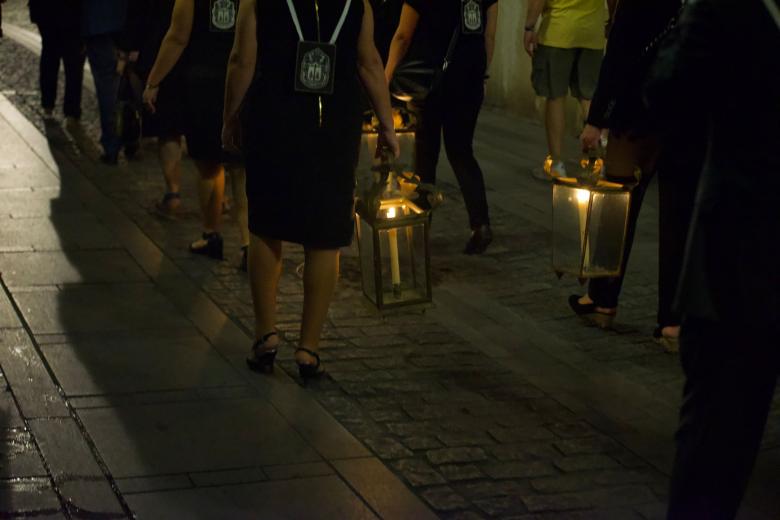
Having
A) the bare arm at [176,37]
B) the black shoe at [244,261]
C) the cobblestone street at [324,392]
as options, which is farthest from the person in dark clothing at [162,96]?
the black shoe at [244,261]

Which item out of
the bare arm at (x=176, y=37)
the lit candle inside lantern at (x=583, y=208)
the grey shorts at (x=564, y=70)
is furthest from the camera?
the grey shorts at (x=564, y=70)

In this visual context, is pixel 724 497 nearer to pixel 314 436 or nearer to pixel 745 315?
pixel 745 315

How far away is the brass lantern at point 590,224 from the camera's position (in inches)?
274

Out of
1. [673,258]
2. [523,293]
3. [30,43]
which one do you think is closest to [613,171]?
[673,258]

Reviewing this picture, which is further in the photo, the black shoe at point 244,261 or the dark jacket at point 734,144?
the black shoe at point 244,261

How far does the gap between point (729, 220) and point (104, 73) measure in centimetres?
858

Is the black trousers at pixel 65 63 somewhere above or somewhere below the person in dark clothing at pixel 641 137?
below

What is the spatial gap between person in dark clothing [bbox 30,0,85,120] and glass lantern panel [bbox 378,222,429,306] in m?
6.22

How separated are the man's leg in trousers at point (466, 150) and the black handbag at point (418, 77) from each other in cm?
23

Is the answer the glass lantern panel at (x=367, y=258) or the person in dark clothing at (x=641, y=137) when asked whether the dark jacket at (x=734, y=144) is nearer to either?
the person in dark clothing at (x=641, y=137)

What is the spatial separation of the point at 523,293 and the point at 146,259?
6.80ft

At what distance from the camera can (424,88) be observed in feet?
27.7

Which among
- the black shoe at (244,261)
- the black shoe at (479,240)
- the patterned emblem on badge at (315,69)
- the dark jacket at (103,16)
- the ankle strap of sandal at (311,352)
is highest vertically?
the patterned emblem on badge at (315,69)

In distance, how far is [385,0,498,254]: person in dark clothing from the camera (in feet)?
27.7
